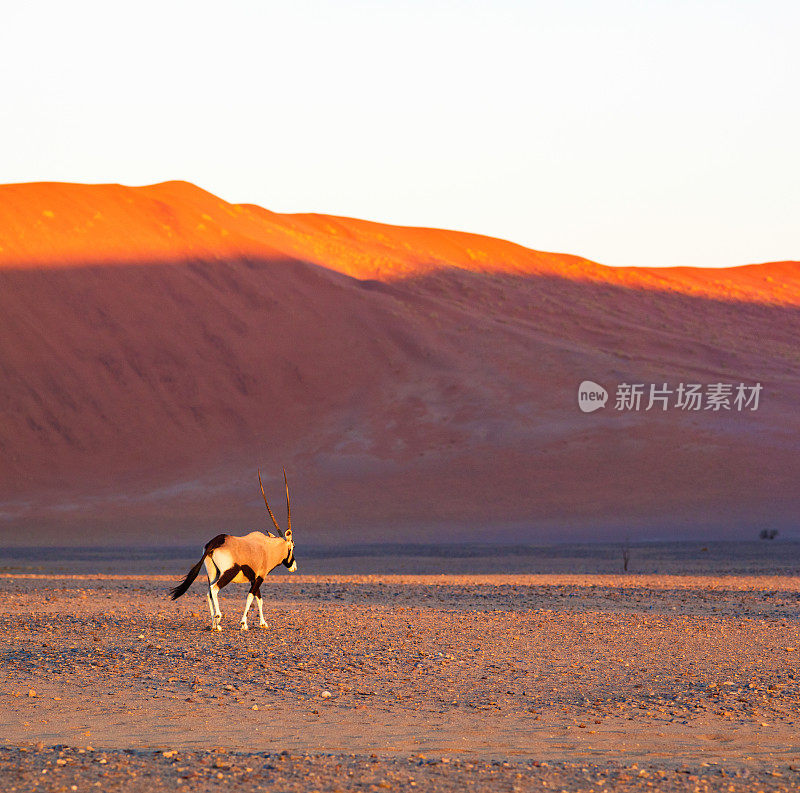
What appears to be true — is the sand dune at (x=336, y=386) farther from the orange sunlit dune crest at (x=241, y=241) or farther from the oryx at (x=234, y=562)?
the oryx at (x=234, y=562)

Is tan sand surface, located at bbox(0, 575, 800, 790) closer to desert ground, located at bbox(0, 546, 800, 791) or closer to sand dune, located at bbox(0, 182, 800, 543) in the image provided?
desert ground, located at bbox(0, 546, 800, 791)

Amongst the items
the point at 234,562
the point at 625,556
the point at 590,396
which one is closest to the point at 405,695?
the point at 234,562

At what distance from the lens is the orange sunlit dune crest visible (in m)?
72.2

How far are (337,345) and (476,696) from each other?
192 ft

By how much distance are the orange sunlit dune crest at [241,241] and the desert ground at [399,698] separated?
2273 inches

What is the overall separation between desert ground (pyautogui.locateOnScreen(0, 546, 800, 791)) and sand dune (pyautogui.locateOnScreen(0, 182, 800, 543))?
29.9 m

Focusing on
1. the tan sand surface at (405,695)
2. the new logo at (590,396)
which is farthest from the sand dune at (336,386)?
the tan sand surface at (405,695)

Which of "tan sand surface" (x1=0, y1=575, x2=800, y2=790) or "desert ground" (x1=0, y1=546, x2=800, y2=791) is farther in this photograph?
"tan sand surface" (x1=0, y1=575, x2=800, y2=790)

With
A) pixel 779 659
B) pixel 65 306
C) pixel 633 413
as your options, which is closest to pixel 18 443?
pixel 65 306

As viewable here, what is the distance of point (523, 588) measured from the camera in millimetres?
21641

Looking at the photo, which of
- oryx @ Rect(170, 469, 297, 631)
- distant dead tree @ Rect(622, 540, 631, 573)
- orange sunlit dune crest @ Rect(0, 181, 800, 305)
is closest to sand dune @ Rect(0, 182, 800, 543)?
orange sunlit dune crest @ Rect(0, 181, 800, 305)

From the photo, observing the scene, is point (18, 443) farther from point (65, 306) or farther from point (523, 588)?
point (523, 588)

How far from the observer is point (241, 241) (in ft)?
252

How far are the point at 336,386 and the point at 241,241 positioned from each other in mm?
16826
